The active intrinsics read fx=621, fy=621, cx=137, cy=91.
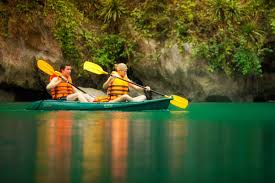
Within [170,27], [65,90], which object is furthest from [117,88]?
[170,27]

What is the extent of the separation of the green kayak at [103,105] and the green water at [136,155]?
17.3 ft

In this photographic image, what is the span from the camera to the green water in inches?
171

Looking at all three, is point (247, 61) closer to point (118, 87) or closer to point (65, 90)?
point (118, 87)

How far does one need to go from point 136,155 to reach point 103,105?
830 cm

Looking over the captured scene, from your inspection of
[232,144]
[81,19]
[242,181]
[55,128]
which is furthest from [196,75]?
[242,181]

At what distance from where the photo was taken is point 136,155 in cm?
541

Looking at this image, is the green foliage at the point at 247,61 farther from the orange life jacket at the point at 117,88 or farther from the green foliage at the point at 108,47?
the orange life jacket at the point at 117,88

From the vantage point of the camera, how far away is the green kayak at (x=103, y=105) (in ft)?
44.3

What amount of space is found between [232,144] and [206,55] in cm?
1313

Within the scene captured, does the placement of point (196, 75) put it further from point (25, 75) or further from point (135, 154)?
point (135, 154)

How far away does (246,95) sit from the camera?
20.0 m

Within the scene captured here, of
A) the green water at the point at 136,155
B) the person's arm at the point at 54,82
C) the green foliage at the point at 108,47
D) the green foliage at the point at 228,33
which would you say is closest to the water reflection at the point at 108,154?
→ the green water at the point at 136,155

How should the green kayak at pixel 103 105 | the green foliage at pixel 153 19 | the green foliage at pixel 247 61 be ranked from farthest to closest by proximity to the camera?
the green foliage at pixel 153 19
the green foliage at pixel 247 61
the green kayak at pixel 103 105

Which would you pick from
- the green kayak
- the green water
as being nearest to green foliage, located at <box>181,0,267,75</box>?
the green kayak
